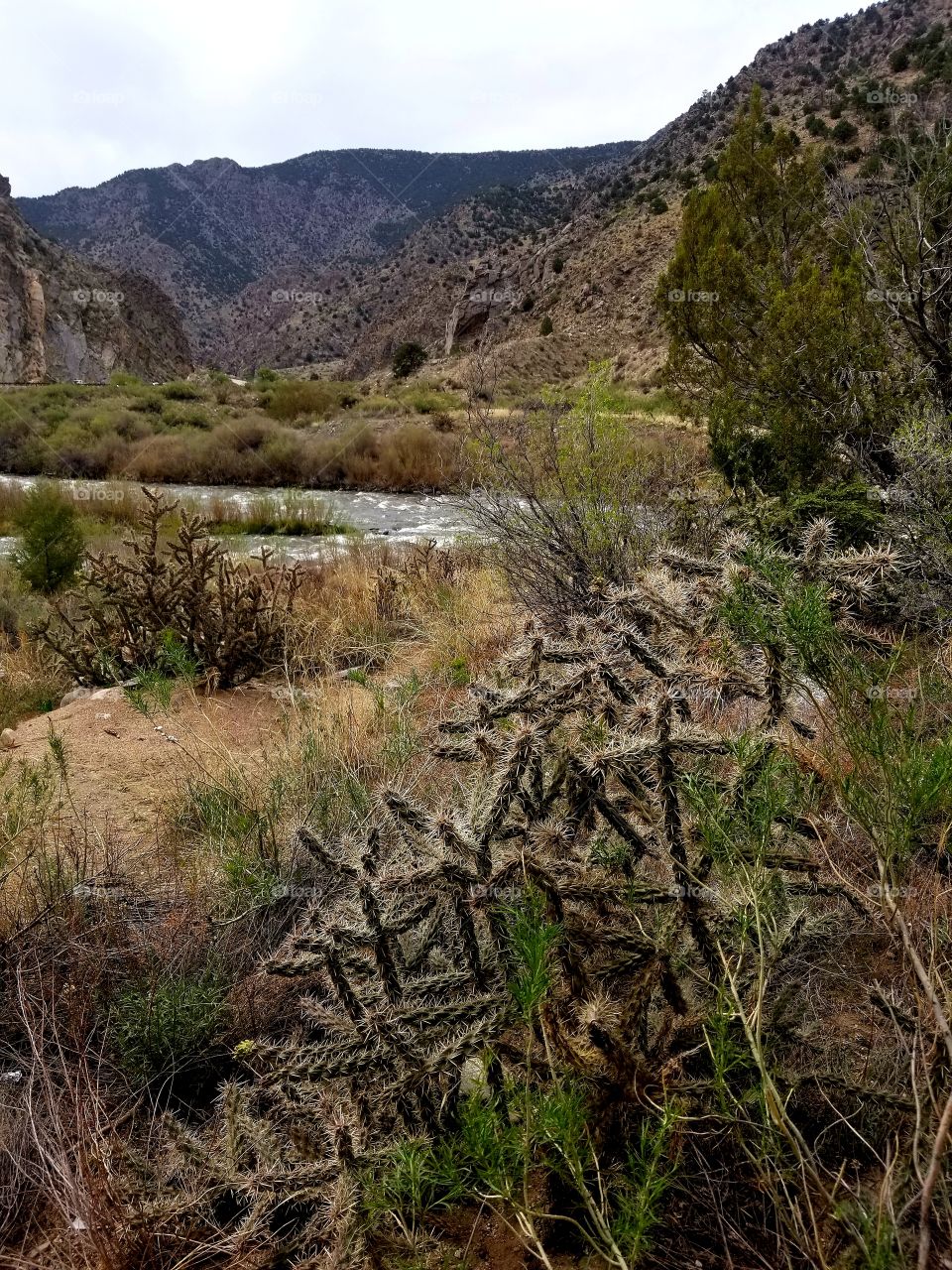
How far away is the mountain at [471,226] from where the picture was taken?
32.3m

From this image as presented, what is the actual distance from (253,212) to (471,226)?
182 feet

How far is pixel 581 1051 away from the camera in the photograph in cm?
133

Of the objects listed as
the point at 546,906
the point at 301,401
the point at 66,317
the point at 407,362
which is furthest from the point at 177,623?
the point at 66,317

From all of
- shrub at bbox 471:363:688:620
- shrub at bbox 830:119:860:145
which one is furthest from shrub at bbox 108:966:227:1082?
shrub at bbox 830:119:860:145

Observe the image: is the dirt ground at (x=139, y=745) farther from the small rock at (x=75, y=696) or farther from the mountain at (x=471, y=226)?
the mountain at (x=471, y=226)

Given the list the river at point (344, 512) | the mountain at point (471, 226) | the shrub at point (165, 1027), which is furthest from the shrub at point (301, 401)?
the shrub at point (165, 1027)

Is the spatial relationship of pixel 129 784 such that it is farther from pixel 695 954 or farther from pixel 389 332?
pixel 389 332

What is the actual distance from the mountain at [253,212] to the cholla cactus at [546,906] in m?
87.1

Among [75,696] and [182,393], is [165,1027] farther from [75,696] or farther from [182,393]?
[182,393]

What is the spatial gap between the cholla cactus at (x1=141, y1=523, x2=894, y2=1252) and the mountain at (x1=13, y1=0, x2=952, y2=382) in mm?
10038

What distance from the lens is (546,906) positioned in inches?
56.7

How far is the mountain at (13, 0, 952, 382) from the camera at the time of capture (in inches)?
1273

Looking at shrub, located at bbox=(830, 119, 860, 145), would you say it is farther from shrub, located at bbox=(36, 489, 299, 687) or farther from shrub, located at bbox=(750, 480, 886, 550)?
shrub, located at bbox=(36, 489, 299, 687)

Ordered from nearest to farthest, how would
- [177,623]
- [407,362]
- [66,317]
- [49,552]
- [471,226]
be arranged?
[177,623] < [49,552] < [407,362] < [66,317] < [471,226]
